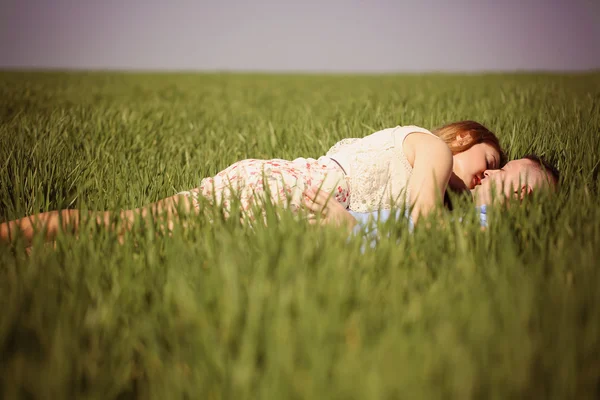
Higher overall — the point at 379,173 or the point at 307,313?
the point at 379,173

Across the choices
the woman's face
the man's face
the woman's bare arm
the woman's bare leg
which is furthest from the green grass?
the woman's face

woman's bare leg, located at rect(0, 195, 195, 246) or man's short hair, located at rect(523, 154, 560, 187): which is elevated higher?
man's short hair, located at rect(523, 154, 560, 187)

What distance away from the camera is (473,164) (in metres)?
2.12

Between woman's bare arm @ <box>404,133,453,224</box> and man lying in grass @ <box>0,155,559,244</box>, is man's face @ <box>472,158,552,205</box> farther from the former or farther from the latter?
woman's bare arm @ <box>404,133,453,224</box>

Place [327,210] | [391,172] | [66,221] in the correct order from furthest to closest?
1. [391,172]
2. [327,210]
3. [66,221]

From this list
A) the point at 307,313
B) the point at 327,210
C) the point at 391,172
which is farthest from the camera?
the point at 391,172

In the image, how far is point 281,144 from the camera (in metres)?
3.09

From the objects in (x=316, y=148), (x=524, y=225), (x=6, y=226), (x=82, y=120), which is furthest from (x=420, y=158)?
(x=82, y=120)

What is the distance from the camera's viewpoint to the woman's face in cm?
213

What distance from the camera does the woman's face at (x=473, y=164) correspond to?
6.98 ft

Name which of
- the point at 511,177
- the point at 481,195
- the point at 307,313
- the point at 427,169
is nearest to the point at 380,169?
Answer: the point at 427,169

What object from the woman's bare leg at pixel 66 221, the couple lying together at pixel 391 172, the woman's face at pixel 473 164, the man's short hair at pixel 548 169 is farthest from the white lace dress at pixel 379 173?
the woman's bare leg at pixel 66 221

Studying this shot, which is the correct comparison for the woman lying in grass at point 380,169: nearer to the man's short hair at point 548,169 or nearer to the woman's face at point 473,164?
the woman's face at point 473,164

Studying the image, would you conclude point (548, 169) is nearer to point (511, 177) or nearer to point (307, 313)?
point (511, 177)
